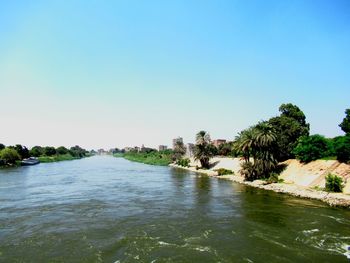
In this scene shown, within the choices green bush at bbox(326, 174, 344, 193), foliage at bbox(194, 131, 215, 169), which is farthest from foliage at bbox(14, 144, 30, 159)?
green bush at bbox(326, 174, 344, 193)

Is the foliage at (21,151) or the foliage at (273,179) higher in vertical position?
the foliage at (21,151)

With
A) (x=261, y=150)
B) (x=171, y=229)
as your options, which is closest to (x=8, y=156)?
(x=261, y=150)

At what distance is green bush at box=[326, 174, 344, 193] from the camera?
41531 millimetres

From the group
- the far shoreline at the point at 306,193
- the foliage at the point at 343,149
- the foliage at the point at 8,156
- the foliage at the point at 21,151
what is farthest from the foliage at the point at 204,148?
the foliage at the point at 21,151

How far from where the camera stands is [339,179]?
41.8m

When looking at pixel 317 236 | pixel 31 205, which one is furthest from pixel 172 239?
pixel 31 205

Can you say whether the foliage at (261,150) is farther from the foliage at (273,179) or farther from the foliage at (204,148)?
the foliage at (204,148)

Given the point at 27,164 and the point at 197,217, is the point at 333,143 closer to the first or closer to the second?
the point at 197,217

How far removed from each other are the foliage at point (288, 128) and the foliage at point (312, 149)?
15.6 ft

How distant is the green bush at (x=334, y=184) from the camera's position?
136 feet

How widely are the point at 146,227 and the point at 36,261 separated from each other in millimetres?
10287

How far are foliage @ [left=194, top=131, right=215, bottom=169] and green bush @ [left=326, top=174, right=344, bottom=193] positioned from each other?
55.1 m

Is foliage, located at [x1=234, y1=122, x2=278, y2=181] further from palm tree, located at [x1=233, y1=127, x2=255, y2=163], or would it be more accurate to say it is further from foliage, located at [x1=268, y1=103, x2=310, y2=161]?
foliage, located at [x1=268, y1=103, x2=310, y2=161]

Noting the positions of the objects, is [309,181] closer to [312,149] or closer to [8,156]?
[312,149]
